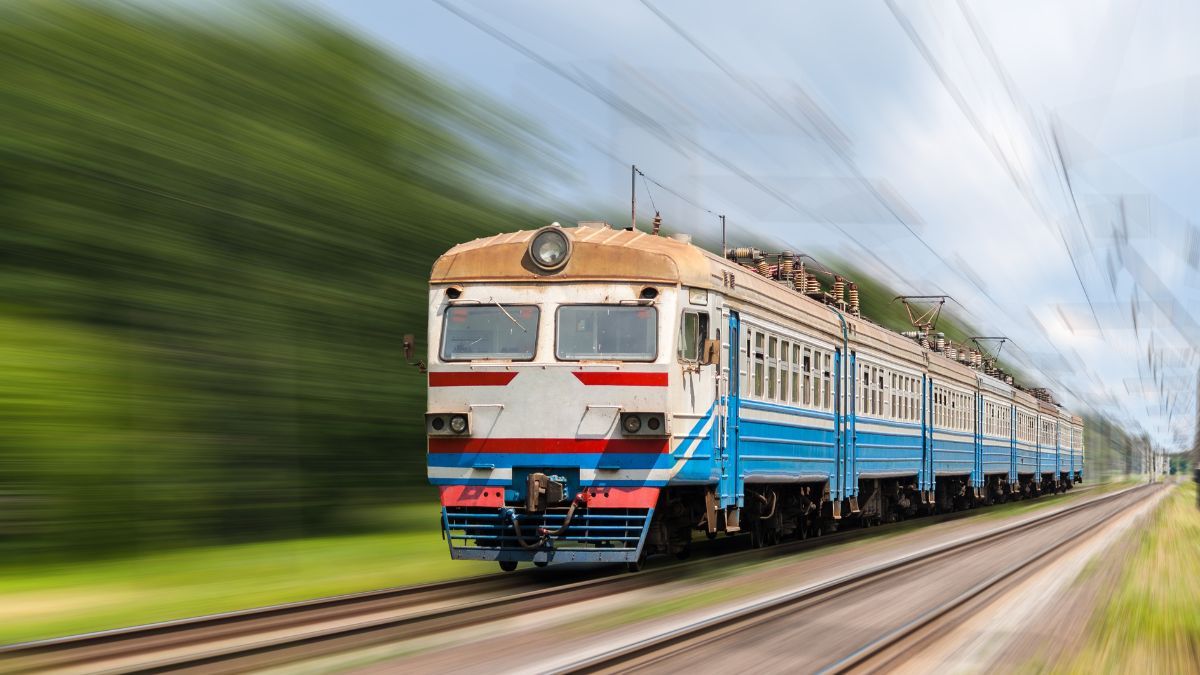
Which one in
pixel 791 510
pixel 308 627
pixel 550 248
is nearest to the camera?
pixel 308 627

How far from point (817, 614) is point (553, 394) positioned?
3477 millimetres

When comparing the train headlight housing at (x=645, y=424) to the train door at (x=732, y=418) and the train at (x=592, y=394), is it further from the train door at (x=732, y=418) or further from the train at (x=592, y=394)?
the train door at (x=732, y=418)

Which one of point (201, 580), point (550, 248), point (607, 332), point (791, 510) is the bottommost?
point (201, 580)

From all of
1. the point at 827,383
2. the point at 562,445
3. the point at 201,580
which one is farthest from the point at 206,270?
the point at 827,383

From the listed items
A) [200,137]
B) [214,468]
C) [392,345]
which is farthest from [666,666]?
[392,345]

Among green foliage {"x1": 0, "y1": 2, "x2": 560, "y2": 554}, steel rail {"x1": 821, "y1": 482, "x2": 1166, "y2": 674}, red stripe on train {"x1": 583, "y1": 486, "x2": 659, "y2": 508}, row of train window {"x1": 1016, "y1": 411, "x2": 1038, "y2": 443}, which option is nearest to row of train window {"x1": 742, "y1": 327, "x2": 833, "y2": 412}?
red stripe on train {"x1": 583, "y1": 486, "x2": 659, "y2": 508}

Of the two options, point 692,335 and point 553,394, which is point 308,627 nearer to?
point 553,394

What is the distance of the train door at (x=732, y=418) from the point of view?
14562mm

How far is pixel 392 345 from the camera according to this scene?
73.2 ft

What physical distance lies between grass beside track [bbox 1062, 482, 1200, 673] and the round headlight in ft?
20.0

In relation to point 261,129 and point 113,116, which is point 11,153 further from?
point 261,129

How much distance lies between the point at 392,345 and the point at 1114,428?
354 ft

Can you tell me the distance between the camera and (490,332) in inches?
538

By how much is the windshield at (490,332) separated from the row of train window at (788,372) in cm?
305
